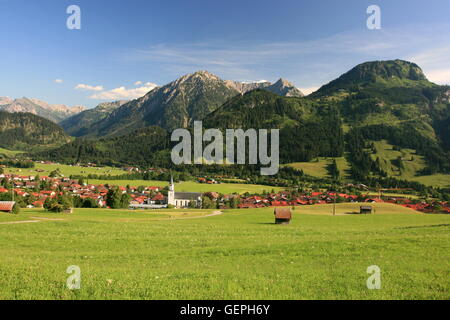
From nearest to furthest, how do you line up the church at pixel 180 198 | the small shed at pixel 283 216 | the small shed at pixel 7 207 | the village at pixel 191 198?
the small shed at pixel 283 216 < the small shed at pixel 7 207 < the village at pixel 191 198 < the church at pixel 180 198

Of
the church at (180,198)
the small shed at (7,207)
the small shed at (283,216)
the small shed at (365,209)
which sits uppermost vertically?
the small shed at (7,207)

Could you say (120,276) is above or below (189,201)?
above

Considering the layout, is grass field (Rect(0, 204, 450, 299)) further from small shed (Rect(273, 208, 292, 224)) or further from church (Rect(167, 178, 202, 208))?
church (Rect(167, 178, 202, 208))

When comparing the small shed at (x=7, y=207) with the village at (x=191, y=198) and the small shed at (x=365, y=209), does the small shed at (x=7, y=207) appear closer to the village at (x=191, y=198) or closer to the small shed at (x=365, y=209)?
the village at (x=191, y=198)

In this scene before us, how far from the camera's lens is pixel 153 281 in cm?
1395

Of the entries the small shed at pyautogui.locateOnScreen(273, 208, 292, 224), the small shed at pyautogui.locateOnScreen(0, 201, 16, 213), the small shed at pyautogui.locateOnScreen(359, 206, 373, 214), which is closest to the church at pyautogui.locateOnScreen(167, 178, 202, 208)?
the small shed at pyautogui.locateOnScreen(359, 206, 373, 214)

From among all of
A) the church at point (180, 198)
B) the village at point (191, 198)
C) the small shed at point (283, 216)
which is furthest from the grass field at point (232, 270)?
the church at point (180, 198)

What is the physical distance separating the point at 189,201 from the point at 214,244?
13130 cm

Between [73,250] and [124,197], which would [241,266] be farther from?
[124,197]

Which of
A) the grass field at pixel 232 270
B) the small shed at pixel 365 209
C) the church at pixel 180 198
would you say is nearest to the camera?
the grass field at pixel 232 270

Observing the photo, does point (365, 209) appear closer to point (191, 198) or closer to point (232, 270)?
point (232, 270)

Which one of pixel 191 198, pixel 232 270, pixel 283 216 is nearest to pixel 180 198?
pixel 191 198
